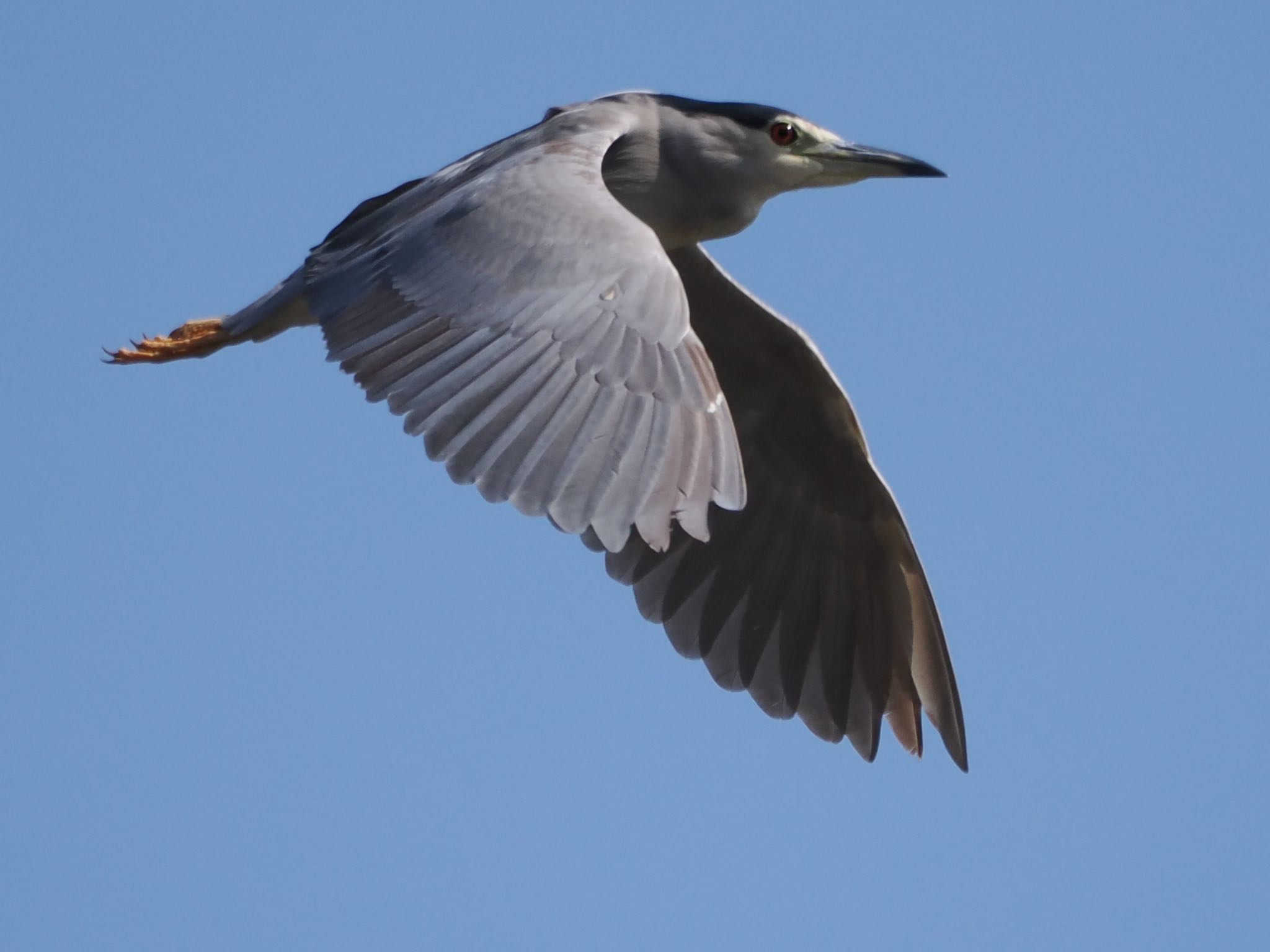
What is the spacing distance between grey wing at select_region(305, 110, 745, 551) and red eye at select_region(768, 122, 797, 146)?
124 cm

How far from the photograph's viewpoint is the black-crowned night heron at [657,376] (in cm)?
525

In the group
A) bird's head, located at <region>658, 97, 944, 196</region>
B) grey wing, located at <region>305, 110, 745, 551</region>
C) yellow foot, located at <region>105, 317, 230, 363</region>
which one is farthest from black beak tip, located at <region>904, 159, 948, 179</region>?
yellow foot, located at <region>105, 317, 230, 363</region>

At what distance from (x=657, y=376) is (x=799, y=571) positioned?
279 centimetres

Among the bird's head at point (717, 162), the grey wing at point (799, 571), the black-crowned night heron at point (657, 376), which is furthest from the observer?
the grey wing at point (799, 571)

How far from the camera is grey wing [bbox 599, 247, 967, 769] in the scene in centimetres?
774

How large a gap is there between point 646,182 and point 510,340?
192cm

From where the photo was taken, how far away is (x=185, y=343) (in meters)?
7.79

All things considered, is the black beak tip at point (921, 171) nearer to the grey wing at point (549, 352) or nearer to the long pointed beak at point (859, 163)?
the long pointed beak at point (859, 163)

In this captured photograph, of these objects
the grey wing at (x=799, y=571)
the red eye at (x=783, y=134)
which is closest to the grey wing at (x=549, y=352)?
the red eye at (x=783, y=134)

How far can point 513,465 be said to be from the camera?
5.17 m

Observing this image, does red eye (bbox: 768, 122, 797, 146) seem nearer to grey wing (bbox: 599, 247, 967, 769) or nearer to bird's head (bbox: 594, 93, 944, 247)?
bird's head (bbox: 594, 93, 944, 247)

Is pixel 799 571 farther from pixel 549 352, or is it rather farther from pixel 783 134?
pixel 549 352

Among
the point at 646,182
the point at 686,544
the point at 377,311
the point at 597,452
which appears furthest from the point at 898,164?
the point at 597,452

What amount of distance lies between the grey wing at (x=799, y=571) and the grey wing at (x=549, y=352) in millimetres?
1605
